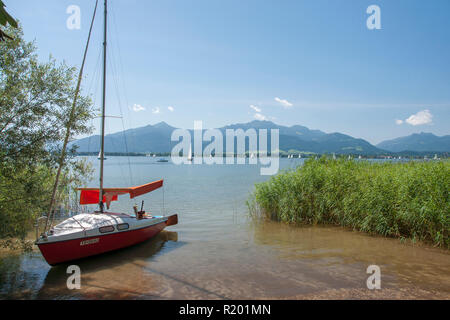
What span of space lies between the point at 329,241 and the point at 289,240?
1916mm

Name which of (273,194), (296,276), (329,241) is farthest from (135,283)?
(273,194)

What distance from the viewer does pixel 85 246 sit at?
39.4 ft

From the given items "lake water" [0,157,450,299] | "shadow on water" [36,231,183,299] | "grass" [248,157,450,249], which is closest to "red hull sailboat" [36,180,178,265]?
"shadow on water" [36,231,183,299]

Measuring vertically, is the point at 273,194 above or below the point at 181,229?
above

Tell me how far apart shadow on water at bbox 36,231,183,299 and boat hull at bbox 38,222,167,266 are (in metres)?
0.33

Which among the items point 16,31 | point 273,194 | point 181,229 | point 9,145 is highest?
point 16,31

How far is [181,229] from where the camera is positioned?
1955 centimetres

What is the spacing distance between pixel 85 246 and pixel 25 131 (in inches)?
188

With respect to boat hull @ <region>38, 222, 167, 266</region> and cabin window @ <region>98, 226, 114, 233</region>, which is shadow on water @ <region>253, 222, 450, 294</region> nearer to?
boat hull @ <region>38, 222, 167, 266</region>

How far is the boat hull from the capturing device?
11.2 m

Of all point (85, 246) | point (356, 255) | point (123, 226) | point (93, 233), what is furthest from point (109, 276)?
point (356, 255)

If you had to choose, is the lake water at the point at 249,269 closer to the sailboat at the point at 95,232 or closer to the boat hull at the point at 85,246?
the boat hull at the point at 85,246

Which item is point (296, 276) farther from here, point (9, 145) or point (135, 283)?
point (9, 145)

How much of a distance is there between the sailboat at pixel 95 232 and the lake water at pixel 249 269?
51 centimetres
